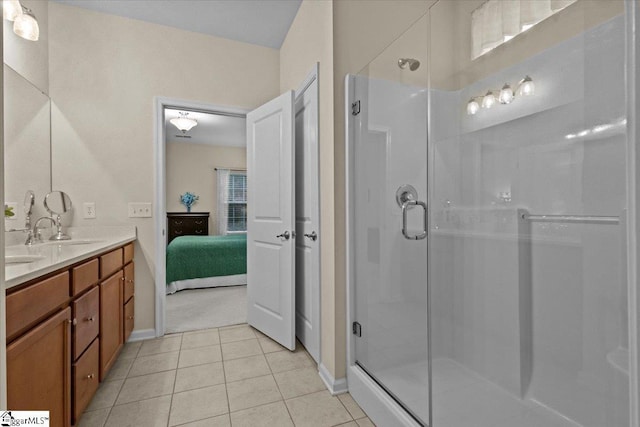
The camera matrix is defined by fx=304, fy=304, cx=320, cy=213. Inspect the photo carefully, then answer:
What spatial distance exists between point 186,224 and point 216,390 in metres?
5.41

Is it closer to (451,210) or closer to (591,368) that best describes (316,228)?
(451,210)

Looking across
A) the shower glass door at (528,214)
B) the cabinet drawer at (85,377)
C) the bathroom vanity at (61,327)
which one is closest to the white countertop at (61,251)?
the bathroom vanity at (61,327)

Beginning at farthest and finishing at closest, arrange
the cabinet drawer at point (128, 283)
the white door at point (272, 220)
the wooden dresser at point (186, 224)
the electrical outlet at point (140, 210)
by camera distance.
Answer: the wooden dresser at point (186, 224) < the electrical outlet at point (140, 210) < the white door at point (272, 220) < the cabinet drawer at point (128, 283)

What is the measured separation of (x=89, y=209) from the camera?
8.30 feet

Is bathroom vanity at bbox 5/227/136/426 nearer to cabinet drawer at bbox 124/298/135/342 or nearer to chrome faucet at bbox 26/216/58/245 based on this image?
cabinet drawer at bbox 124/298/135/342

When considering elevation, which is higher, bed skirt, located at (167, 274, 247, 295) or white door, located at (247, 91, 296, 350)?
white door, located at (247, 91, 296, 350)

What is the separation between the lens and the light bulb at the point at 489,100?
5.09ft

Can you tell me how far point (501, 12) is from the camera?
5.73 feet

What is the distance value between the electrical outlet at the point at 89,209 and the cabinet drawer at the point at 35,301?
59.7 inches

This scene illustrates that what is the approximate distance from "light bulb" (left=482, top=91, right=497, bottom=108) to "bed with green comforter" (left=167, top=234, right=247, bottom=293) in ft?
12.1

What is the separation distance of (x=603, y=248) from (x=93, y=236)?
323 centimetres

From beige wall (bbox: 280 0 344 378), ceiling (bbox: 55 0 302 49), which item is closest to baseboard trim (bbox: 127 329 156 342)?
beige wall (bbox: 280 0 344 378)

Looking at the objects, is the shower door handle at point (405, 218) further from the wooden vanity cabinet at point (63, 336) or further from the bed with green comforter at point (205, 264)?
the bed with green comforter at point (205, 264)

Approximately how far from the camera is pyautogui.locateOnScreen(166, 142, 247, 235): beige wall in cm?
674
